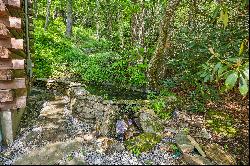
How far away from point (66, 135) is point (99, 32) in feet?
53.8

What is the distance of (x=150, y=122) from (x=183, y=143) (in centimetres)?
123

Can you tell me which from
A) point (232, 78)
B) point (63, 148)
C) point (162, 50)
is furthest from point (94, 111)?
point (232, 78)

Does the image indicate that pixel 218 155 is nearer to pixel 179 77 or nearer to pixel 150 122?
pixel 150 122

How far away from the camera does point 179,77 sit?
25.9 ft

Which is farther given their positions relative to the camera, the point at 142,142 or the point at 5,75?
the point at 142,142

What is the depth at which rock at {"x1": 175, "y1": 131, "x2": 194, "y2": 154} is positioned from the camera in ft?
15.3

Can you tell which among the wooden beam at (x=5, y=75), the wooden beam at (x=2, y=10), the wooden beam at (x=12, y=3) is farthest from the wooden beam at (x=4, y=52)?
the wooden beam at (x=12, y=3)

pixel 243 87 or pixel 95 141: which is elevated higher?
pixel 243 87

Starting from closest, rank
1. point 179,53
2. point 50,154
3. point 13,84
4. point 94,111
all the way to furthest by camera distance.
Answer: point 50,154 < point 13,84 < point 94,111 < point 179,53

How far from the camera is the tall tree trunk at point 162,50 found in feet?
24.2

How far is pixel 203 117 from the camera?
614cm

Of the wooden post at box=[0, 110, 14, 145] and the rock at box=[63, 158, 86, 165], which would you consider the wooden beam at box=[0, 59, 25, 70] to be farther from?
the rock at box=[63, 158, 86, 165]

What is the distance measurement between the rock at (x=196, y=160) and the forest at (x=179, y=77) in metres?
0.02

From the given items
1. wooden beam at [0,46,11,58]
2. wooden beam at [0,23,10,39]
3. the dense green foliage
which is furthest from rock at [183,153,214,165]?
wooden beam at [0,23,10,39]
